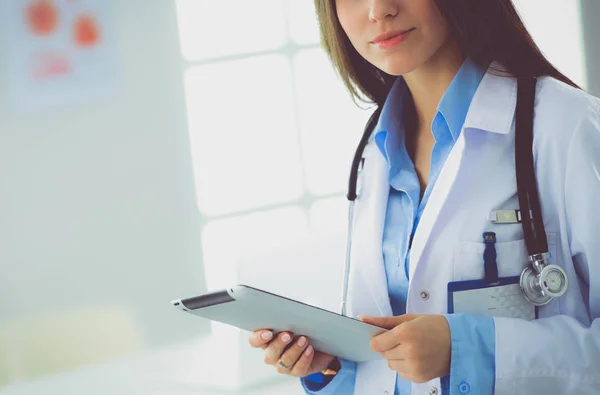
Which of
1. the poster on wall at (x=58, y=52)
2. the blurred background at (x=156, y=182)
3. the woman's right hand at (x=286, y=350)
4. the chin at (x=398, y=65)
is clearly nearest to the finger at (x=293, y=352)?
the woman's right hand at (x=286, y=350)

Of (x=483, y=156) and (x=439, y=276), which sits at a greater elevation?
(x=483, y=156)

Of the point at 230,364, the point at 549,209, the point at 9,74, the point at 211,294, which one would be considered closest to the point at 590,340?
the point at 549,209

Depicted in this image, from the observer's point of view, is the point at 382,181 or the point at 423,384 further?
the point at 382,181

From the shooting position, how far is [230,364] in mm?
2807

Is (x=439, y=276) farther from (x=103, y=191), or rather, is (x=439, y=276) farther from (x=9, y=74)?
(x=9, y=74)

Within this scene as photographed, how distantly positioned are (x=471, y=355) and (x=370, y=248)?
313mm

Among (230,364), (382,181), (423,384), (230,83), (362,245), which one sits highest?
(230,83)

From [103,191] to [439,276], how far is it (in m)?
1.91

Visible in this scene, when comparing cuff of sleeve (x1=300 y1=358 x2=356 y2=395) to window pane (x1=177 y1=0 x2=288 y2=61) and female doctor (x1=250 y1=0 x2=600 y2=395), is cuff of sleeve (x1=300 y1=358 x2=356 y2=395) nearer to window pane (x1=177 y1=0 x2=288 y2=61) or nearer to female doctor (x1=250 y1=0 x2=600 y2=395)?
female doctor (x1=250 y1=0 x2=600 y2=395)

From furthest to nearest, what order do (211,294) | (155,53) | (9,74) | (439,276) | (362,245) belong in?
(155,53) < (9,74) < (362,245) < (439,276) < (211,294)

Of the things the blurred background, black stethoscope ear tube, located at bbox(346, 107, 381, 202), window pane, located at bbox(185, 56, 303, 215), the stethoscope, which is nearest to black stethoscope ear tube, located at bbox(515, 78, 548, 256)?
the stethoscope

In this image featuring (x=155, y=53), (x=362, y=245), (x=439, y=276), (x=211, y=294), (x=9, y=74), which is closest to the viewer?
(x=211, y=294)

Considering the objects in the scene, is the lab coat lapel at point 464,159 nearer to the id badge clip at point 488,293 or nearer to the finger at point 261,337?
the id badge clip at point 488,293

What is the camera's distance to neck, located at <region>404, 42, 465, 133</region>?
4.09 ft
